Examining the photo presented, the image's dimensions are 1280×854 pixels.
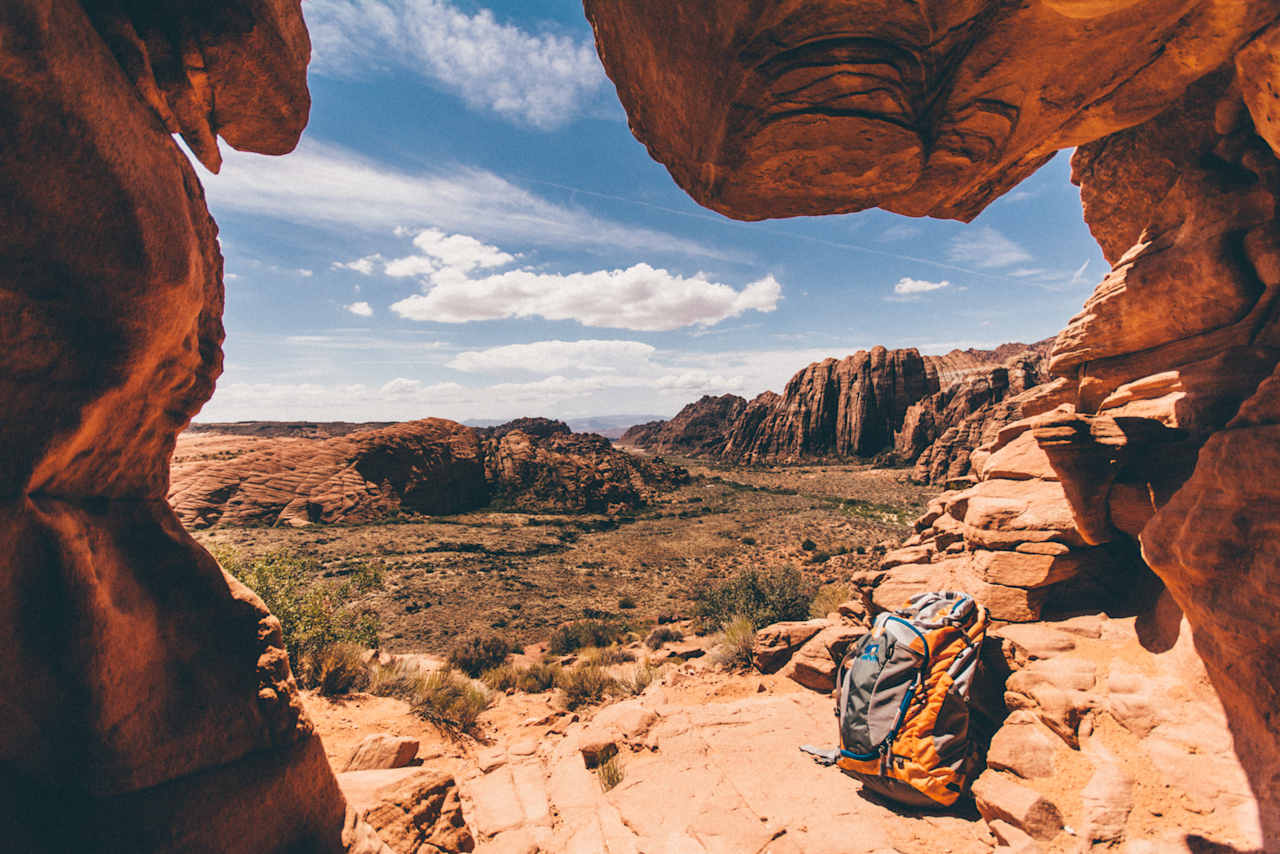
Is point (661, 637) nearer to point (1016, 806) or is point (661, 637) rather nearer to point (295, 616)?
point (295, 616)

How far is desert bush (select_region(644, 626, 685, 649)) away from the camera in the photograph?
32.6 ft

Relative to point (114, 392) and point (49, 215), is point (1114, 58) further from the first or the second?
point (114, 392)

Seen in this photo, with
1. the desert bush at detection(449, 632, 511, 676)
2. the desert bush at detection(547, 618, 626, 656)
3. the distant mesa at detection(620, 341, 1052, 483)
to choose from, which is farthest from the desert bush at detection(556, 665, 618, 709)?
the distant mesa at detection(620, 341, 1052, 483)

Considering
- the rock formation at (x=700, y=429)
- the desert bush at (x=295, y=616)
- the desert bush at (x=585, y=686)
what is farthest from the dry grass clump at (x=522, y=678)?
the rock formation at (x=700, y=429)

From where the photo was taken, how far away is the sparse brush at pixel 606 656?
897 centimetres

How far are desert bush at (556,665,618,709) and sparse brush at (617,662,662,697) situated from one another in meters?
0.16

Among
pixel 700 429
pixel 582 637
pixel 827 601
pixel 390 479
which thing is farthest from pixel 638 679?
pixel 700 429

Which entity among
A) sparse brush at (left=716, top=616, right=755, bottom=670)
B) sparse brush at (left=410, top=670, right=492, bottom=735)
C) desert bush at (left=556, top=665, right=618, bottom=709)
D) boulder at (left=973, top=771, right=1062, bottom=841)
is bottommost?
desert bush at (left=556, top=665, right=618, bottom=709)

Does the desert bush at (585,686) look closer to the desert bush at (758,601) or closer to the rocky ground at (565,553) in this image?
the desert bush at (758,601)

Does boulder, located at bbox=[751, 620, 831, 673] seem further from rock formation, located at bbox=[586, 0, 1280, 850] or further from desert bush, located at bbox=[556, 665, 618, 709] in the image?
rock formation, located at bbox=[586, 0, 1280, 850]

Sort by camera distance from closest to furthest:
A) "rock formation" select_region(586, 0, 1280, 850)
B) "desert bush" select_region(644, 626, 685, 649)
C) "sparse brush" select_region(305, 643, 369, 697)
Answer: "rock formation" select_region(586, 0, 1280, 850) < "sparse brush" select_region(305, 643, 369, 697) < "desert bush" select_region(644, 626, 685, 649)

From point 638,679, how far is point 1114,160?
9275mm

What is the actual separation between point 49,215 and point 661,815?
5.40 metres

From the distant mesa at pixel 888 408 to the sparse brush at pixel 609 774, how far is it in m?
39.3
